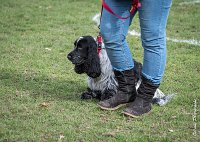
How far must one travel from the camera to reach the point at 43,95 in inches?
250

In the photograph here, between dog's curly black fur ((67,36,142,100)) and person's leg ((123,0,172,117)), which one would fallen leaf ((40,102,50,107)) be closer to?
dog's curly black fur ((67,36,142,100))

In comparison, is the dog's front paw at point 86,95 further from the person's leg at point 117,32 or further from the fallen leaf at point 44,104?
the person's leg at point 117,32

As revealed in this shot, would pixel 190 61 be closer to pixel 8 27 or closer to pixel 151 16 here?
pixel 151 16

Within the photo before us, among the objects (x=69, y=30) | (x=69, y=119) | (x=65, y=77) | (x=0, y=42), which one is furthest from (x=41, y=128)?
(x=69, y=30)

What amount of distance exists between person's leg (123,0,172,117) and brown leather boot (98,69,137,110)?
15 centimetres

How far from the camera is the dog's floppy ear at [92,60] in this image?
6.09 meters

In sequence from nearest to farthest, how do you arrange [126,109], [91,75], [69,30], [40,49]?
1. [126,109]
2. [91,75]
3. [40,49]
4. [69,30]

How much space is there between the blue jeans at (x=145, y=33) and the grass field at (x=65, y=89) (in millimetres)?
588

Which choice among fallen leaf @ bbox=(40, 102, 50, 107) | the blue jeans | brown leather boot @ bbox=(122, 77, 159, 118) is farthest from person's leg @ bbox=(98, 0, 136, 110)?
fallen leaf @ bbox=(40, 102, 50, 107)

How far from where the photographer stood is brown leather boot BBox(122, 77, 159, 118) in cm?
548

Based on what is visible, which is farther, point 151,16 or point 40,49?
point 40,49

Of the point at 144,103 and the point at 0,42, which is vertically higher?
the point at 144,103

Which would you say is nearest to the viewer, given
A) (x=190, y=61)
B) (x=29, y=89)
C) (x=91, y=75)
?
(x=91, y=75)

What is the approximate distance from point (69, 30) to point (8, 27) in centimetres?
135
